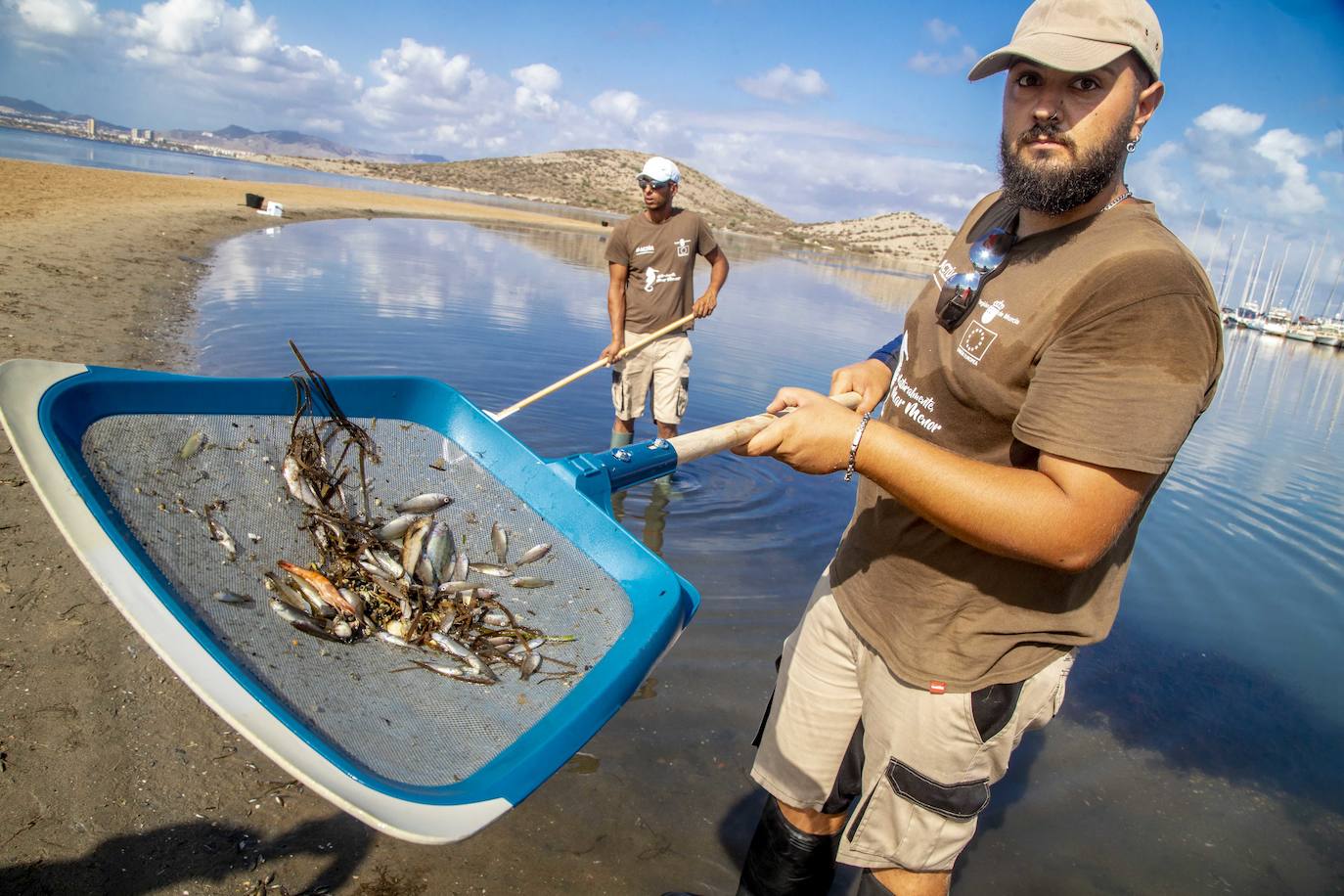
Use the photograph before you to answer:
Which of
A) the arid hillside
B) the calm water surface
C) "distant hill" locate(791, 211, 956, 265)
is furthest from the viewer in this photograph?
"distant hill" locate(791, 211, 956, 265)

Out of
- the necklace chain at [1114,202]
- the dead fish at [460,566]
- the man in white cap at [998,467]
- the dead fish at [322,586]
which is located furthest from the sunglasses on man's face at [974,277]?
the dead fish at [322,586]

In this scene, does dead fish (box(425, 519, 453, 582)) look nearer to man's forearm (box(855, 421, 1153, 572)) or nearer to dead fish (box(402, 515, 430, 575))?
dead fish (box(402, 515, 430, 575))

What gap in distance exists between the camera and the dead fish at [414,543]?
2.69 meters

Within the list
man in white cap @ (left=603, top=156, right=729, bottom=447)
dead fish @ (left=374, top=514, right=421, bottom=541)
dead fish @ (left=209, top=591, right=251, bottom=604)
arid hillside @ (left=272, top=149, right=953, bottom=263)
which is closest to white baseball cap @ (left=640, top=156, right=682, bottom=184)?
man in white cap @ (left=603, top=156, right=729, bottom=447)

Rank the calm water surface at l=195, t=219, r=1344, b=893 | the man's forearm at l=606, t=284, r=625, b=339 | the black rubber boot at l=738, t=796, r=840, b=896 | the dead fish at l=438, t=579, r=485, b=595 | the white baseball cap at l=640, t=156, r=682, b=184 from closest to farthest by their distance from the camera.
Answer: the black rubber boot at l=738, t=796, r=840, b=896, the dead fish at l=438, t=579, r=485, b=595, the calm water surface at l=195, t=219, r=1344, b=893, the white baseball cap at l=640, t=156, r=682, b=184, the man's forearm at l=606, t=284, r=625, b=339

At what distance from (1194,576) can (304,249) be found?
19346 mm

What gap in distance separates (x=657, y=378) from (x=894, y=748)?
18.3 ft

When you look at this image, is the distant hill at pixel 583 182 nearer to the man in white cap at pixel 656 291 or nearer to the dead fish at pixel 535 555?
the man in white cap at pixel 656 291

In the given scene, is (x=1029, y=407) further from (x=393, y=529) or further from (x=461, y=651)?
(x=393, y=529)

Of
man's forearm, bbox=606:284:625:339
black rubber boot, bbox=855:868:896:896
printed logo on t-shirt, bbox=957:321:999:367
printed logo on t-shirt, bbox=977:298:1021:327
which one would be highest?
printed logo on t-shirt, bbox=977:298:1021:327

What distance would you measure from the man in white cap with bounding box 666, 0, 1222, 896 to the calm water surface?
116 centimetres

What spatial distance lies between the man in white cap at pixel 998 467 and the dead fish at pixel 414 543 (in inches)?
49.5

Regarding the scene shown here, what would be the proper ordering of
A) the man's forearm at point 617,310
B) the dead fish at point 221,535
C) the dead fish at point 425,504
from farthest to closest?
the man's forearm at point 617,310, the dead fish at point 425,504, the dead fish at point 221,535

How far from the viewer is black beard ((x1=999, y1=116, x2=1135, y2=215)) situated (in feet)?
6.25
